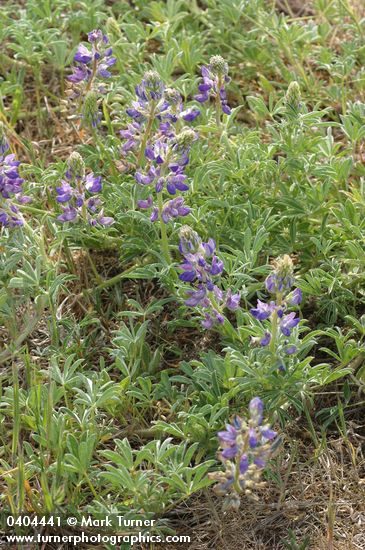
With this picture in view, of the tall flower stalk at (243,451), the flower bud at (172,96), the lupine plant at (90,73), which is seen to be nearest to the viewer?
the tall flower stalk at (243,451)

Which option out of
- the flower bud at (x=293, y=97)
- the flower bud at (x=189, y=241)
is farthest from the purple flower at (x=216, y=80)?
the flower bud at (x=189, y=241)

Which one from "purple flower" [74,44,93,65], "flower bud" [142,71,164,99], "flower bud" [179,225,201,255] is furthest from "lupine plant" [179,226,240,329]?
"purple flower" [74,44,93,65]

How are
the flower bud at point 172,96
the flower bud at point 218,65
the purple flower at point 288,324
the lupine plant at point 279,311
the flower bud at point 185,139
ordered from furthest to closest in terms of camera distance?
1. the flower bud at point 218,65
2. the flower bud at point 172,96
3. the flower bud at point 185,139
4. the purple flower at point 288,324
5. the lupine plant at point 279,311

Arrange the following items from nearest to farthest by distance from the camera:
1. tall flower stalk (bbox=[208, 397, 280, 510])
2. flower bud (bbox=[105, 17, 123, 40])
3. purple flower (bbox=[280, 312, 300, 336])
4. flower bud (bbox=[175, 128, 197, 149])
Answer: tall flower stalk (bbox=[208, 397, 280, 510])
purple flower (bbox=[280, 312, 300, 336])
flower bud (bbox=[175, 128, 197, 149])
flower bud (bbox=[105, 17, 123, 40])

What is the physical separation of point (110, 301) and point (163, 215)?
0.56 meters

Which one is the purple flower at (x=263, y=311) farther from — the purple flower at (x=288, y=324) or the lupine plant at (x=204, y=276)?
the lupine plant at (x=204, y=276)

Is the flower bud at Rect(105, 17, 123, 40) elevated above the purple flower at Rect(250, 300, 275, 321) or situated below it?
above

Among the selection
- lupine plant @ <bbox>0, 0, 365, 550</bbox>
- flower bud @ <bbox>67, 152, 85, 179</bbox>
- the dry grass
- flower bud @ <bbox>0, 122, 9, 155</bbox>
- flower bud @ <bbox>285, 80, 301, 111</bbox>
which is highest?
flower bud @ <bbox>285, 80, 301, 111</bbox>

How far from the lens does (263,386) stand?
2.96m

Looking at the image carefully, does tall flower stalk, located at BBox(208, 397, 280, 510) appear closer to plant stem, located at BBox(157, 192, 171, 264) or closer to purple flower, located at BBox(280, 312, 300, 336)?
purple flower, located at BBox(280, 312, 300, 336)

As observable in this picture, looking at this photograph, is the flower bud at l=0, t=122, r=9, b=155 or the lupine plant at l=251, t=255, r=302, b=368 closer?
the lupine plant at l=251, t=255, r=302, b=368

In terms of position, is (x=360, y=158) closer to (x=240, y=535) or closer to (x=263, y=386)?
(x=263, y=386)

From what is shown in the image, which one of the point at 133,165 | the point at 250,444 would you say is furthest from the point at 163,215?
the point at 250,444

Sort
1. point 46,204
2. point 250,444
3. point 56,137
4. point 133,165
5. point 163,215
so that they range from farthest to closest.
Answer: point 56,137
point 46,204
point 133,165
point 163,215
point 250,444
